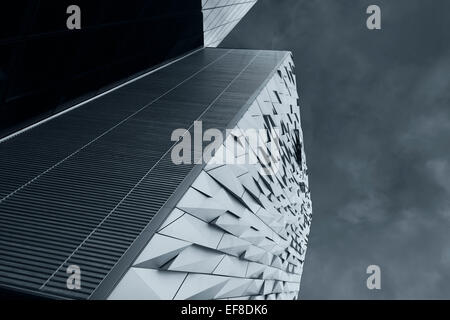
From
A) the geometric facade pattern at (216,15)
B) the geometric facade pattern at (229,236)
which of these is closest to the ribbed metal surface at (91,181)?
the geometric facade pattern at (229,236)

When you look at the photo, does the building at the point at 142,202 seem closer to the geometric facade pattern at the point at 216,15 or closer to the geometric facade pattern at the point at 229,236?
the geometric facade pattern at the point at 229,236

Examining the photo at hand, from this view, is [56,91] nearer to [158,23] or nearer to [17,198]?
[17,198]

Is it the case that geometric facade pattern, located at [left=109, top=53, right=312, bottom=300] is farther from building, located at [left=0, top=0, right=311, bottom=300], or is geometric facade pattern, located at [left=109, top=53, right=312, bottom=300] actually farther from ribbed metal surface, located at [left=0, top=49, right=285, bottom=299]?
ribbed metal surface, located at [left=0, top=49, right=285, bottom=299]

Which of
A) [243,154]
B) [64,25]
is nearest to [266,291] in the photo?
[243,154]

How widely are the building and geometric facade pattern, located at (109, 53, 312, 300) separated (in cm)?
3

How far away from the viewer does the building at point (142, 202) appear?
636 centimetres

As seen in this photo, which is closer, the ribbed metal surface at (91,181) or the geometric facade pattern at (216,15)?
the ribbed metal surface at (91,181)

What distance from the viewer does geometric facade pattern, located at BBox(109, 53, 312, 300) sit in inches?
271

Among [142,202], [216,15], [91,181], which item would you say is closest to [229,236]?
[142,202]

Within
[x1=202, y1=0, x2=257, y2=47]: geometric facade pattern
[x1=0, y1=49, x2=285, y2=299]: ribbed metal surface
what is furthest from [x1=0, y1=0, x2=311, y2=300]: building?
[x1=202, y1=0, x2=257, y2=47]: geometric facade pattern

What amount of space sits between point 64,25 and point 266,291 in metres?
11.5

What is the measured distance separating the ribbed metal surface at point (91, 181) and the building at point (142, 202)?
0.03m

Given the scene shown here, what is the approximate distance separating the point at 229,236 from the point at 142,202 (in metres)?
2.85

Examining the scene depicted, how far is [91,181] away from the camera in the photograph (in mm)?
8641
